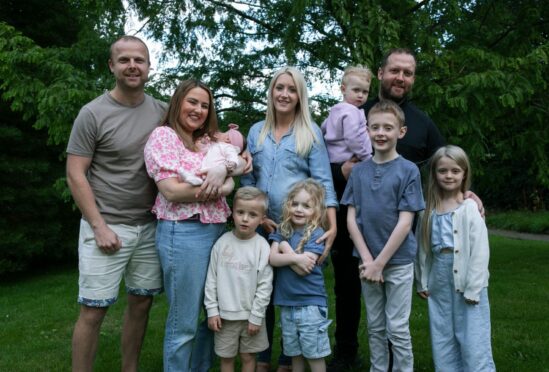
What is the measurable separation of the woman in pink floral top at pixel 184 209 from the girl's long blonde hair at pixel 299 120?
14.2 inches

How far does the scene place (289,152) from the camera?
11.0ft

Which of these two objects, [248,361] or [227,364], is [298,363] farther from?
[227,364]

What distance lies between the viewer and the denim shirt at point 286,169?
3.36 metres

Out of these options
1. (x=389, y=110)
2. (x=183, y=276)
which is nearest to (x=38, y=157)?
(x=183, y=276)

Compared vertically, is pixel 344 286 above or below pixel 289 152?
below

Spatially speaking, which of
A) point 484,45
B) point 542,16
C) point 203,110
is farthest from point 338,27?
point 203,110

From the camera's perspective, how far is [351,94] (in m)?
3.77

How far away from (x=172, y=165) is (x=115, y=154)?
403 millimetres

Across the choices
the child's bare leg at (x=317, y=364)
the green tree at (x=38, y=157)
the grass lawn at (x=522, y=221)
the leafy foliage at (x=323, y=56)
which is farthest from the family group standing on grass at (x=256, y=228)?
the grass lawn at (x=522, y=221)

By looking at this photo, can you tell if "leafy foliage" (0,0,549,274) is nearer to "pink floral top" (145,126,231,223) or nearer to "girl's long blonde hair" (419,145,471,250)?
"girl's long blonde hair" (419,145,471,250)

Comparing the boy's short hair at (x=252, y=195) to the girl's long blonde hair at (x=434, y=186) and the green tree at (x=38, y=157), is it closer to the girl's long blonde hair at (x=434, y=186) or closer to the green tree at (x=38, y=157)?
the girl's long blonde hair at (x=434, y=186)

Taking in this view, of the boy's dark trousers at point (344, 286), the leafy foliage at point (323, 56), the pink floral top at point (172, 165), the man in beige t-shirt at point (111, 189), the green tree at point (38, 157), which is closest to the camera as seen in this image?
the pink floral top at point (172, 165)

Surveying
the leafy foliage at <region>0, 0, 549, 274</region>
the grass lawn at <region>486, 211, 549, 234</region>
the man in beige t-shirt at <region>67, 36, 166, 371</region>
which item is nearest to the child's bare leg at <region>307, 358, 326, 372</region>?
the man in beige t-shirt at <region>67, 36, 166, 371</region>

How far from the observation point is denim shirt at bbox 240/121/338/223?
3.36 m
